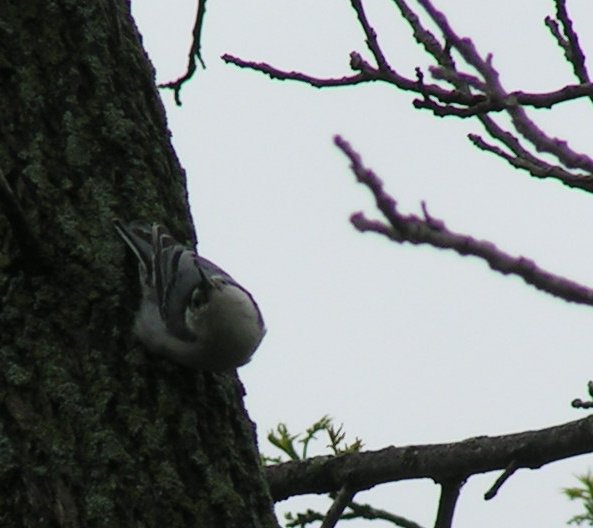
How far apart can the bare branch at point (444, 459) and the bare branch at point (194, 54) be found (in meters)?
1.14

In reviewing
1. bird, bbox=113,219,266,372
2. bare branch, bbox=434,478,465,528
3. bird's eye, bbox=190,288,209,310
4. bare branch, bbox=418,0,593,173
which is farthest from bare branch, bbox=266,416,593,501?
bare branch, bbox=418,0,593,173

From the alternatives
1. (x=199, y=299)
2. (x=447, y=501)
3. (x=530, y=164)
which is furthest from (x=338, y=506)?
(x=530, y=164)

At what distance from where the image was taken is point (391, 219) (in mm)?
2559

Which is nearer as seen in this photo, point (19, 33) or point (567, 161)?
point (567, 161)

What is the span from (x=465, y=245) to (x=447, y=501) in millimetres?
Answer: 640

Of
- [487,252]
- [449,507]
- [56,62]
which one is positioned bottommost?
[449,507]

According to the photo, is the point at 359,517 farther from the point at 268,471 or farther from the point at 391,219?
the point at 391,219

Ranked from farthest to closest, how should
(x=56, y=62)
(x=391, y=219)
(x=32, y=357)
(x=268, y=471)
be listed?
(x=268, y=471) → (x=56, y=62) → (x=391, y=219) → (x=32, y=357)

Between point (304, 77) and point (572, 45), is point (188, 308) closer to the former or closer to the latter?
point (304, 77)

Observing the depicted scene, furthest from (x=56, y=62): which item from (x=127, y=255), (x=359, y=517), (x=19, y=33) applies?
(x=359, y=517)

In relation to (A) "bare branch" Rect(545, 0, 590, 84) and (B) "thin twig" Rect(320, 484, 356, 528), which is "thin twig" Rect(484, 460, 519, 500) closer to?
(B) "thin twig" Rect(320, 484, 356, 528)

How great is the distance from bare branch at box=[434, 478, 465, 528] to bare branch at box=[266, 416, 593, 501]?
0.01 meters

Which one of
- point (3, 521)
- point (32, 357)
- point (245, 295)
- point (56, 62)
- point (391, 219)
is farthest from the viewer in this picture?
point (245, 295)

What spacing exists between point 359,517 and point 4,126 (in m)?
1.17
